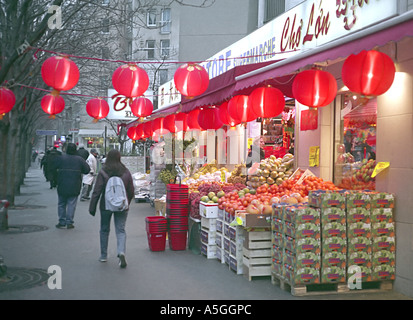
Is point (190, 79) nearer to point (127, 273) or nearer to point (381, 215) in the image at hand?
point (127, 273)

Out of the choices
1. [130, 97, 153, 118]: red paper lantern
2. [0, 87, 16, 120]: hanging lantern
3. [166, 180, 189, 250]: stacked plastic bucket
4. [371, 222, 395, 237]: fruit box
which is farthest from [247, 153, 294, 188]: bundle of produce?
[0, 87, 16, 120]: hanging lantern

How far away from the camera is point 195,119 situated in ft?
47.8

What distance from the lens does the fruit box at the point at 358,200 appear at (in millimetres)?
6797

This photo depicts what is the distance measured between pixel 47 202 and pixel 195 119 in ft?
27.9

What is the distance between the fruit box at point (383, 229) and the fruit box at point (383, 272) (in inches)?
18.8

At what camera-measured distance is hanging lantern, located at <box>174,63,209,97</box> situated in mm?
9703

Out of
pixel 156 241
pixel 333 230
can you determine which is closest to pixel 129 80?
pixel 156 241

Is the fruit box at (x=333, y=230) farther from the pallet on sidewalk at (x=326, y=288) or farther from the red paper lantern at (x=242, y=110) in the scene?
the red paper lantern at (x=242, y=110)

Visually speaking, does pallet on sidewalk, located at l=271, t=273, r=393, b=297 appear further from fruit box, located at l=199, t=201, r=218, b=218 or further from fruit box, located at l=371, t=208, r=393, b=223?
fruit box, located at l=199, t=201, r=218, b=218

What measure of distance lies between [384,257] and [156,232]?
4697 mm

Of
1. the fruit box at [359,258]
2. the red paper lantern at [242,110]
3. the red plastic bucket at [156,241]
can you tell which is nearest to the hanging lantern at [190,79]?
the red paper lantern at [242,110]

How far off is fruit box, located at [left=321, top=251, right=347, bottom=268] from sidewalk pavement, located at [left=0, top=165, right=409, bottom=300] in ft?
1.49

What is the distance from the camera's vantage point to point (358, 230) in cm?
681
